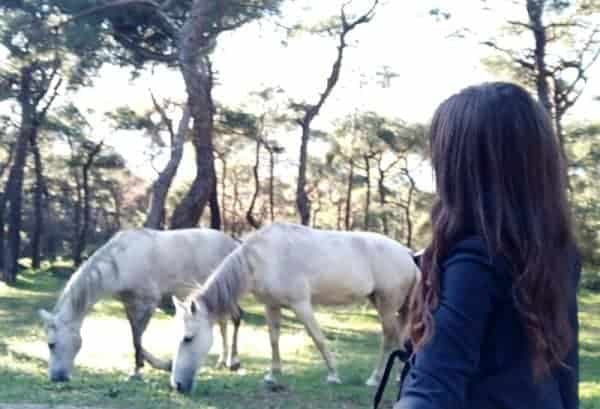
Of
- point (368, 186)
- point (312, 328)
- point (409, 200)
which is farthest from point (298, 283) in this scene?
point (409, 200)

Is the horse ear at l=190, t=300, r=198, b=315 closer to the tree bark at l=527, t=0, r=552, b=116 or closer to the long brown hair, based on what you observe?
the long brown hair

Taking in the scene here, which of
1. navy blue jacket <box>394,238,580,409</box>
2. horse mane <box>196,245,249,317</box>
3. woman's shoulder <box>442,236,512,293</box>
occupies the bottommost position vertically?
horse mane <box>196,245,249,317</box>

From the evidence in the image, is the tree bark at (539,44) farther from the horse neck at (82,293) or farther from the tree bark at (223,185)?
the tree bark at (223,185)

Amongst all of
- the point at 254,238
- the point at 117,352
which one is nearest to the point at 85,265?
A: the point at 254,238

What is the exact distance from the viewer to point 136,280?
9844 mm

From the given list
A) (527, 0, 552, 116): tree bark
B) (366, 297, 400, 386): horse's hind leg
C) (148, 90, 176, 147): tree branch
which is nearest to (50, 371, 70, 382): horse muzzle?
(366, 297, 400, 386): horse's hind leg

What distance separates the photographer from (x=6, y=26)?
1445cm

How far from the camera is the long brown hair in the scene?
4.47 feet

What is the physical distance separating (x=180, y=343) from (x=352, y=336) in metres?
7.77

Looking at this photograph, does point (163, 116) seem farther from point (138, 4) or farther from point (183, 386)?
point (183, 386)

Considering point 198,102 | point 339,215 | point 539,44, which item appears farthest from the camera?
point 339,215

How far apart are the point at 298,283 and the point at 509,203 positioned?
7.46 meters

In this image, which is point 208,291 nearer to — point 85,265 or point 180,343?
point 180,343

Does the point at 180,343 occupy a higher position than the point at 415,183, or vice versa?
the point at 415,183
